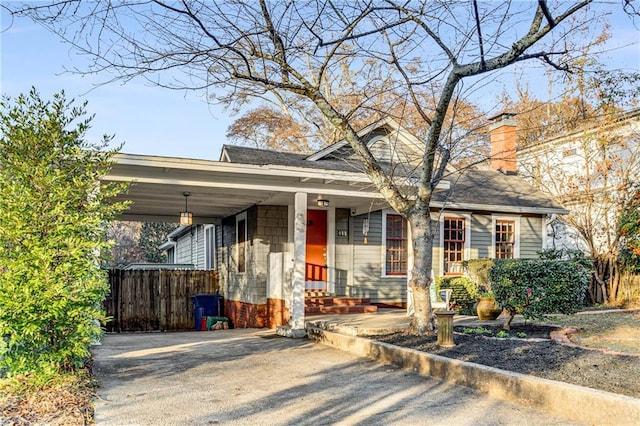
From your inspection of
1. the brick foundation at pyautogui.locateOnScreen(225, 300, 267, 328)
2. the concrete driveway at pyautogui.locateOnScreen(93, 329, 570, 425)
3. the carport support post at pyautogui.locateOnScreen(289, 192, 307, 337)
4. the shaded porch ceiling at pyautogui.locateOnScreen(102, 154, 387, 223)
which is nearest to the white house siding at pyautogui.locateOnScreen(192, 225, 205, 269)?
the brick foundation at pyautogui.locateOnScreen(225, 300, 267, 328)

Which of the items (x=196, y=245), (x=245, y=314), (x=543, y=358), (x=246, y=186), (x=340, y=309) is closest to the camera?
(x=543, y=358)

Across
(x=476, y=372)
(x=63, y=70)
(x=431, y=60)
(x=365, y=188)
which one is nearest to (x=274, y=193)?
(x=365, y=188)

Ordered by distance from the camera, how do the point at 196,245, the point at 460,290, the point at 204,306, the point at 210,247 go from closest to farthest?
the point at 460,290 → the point at 204,306 → the point at 210,247 → the point at 196,245

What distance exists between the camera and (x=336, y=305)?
12953 millimetres

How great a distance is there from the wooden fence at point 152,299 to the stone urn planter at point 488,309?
25.0ft

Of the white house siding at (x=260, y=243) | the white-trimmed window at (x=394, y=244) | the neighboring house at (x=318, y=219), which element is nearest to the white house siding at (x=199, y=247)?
the neighboring house at (x=318, y=219)

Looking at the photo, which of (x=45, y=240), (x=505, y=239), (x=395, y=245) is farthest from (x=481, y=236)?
(x=45, y=240)

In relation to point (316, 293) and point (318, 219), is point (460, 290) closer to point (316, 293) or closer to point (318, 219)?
point (316, 293)

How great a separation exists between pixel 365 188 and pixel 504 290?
3408 mm

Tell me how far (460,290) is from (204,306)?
6.69 metres

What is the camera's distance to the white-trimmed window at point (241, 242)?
1352cm

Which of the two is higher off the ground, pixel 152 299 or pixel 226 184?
pixel 226 184

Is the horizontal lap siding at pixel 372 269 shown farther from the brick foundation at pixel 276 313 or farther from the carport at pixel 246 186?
the brick foundation at pixel 276 313

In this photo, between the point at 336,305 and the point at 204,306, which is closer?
the point at 336,305
